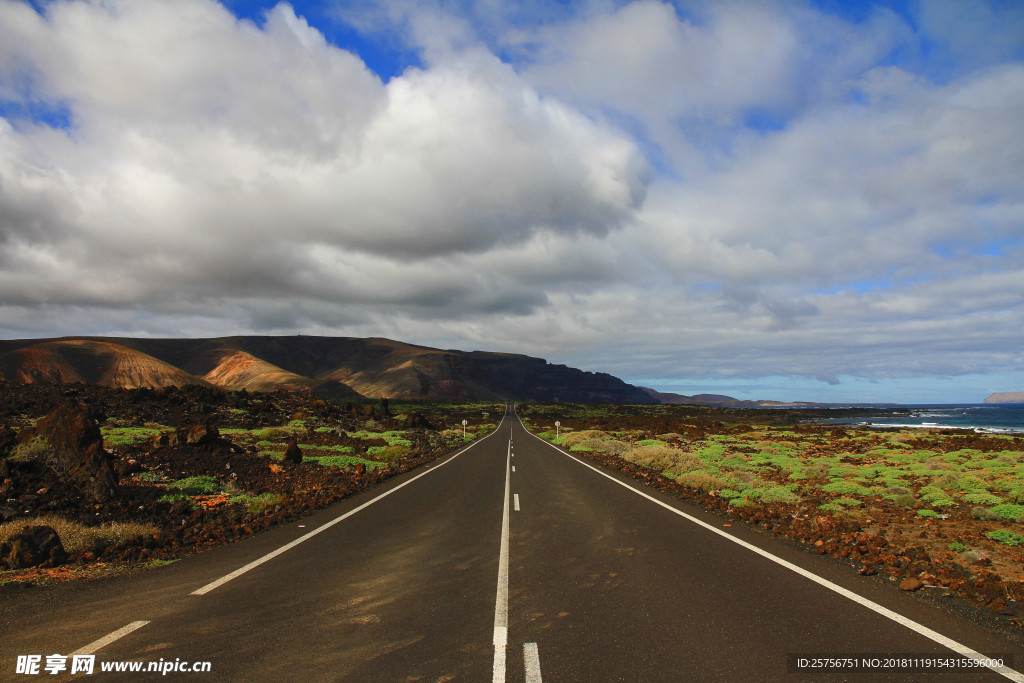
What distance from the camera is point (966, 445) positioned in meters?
35.6

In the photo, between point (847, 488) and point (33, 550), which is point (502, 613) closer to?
point (33, 550)

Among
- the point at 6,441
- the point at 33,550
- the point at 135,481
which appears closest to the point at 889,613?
the point at 33,550

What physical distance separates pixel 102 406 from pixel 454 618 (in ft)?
111

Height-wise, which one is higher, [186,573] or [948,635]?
[948,635]

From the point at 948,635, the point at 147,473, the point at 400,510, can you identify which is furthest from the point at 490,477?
the point at 948,635

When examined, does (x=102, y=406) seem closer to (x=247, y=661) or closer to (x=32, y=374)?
(x=247, y=661)

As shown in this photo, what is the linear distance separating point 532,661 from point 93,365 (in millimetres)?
181196

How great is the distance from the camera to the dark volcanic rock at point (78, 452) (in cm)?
1273

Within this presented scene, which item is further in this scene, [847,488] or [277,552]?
[847,488]

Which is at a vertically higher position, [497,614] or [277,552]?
[497,614]

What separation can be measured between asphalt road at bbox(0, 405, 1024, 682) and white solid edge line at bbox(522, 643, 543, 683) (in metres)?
0.03

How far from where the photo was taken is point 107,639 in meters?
5.45

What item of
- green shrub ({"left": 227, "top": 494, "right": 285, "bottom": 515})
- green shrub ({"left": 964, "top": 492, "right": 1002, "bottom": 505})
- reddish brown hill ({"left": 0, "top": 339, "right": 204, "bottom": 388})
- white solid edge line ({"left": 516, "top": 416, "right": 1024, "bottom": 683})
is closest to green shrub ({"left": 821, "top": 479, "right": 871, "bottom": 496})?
green shrub ({"left": 964, "top": 492, "right": 1002, "bottom": 505})

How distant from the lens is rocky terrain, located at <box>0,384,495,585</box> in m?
9.05
